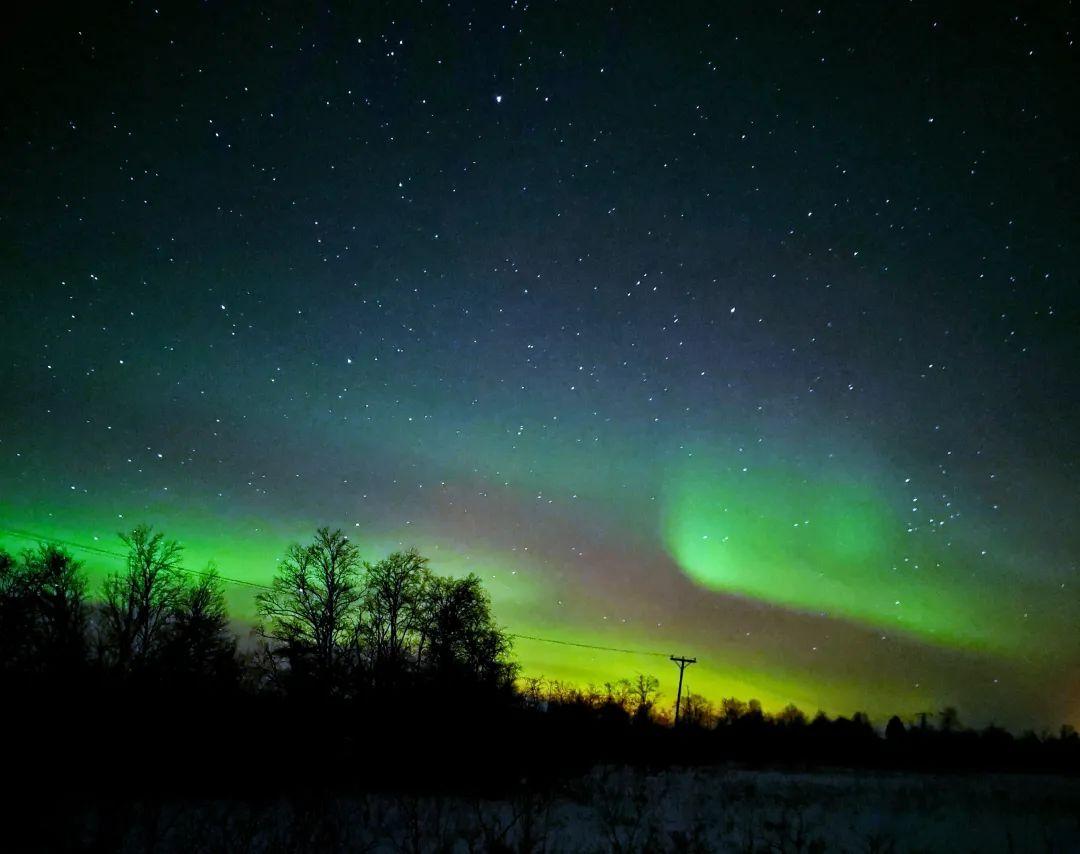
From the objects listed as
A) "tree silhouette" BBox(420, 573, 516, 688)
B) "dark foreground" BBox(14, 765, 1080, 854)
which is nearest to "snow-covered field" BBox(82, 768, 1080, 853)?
"dark foreground" BBox(14, 765, 1080, 854)

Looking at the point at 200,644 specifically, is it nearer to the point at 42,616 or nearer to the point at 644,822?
the point at 42,616

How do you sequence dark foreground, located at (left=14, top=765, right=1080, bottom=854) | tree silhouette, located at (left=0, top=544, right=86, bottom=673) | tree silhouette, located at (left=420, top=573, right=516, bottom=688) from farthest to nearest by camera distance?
tree silhouette, located at (left=420, top=573, right=516, bottom=688) < tree silhouette, located at (left=0, top=544, right=86, bottom=673) < dark foreground, located at (left=14, top=765, right=1080, bottom=854)

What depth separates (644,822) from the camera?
12961 mm

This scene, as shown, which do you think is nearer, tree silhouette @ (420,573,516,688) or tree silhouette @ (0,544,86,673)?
tree silhouette @ (0,544,86,673)

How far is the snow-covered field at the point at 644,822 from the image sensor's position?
9.60 meters

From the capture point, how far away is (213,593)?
29.6 meters

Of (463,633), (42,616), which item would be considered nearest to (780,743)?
(463,633)

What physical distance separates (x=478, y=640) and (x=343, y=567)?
8.38 metres

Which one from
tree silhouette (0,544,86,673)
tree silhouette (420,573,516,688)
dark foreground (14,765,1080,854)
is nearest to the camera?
dark foreground (14,765,1080,854)

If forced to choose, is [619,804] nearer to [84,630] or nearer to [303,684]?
[303,684]

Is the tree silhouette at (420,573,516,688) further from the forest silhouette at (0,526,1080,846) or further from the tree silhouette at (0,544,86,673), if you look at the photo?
the tree silhouette at (0,544,86,673)

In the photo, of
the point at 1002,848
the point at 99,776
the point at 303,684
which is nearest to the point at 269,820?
the point at 99,776

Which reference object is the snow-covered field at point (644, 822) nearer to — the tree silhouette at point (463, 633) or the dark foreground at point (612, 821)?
the dark foreground at point (612, 821)

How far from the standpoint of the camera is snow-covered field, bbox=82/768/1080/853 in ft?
31.5
